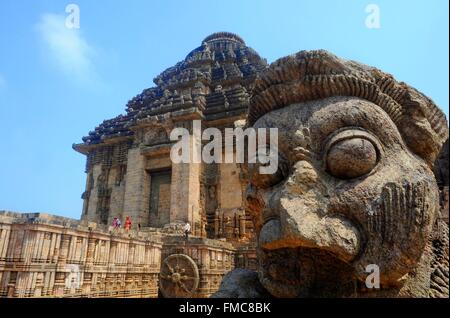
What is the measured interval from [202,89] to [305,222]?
17.5 meters

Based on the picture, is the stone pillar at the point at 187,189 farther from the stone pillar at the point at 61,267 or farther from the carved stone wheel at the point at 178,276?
the stone pillar at the point at 61,267

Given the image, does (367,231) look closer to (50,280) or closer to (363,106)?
(363,106)

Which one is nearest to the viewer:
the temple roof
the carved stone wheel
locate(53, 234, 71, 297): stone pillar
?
locate(53, 234, 71, 297): stone pillar

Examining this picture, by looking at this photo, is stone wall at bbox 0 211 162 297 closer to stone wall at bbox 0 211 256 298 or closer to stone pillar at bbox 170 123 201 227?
stone wall at bbox 0 211 256 298

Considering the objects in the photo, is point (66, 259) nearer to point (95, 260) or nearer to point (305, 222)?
point (95, 260)

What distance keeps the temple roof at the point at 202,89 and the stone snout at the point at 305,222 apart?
1370cm

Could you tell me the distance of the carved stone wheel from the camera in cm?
763

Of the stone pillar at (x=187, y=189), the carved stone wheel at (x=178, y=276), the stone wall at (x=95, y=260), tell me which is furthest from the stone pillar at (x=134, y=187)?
the carved stone wheel at (x=178, y=276)


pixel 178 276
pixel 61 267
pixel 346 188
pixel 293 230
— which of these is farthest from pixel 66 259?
pixel 346 188

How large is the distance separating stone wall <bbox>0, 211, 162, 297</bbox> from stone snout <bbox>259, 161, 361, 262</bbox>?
3.95m

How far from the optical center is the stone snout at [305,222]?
6.21 ft

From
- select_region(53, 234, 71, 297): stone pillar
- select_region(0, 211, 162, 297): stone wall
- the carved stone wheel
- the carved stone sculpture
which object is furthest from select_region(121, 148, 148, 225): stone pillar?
the carved stone sculpture

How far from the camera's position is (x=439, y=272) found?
233cm

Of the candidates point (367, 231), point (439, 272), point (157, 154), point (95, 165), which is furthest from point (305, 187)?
point (95, 165)
